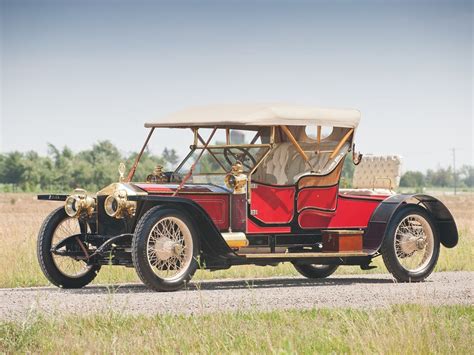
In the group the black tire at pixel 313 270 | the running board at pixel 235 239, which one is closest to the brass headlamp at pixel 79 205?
the running board at pixel 235 239

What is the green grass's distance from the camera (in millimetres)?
9992

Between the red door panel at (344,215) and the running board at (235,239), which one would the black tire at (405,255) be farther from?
the running board at (235,239)

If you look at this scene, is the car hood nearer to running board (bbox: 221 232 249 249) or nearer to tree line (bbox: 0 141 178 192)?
running board (bbox: 221 232 249 249)

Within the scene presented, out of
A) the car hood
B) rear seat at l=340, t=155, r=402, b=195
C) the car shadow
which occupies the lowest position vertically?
the car shadow

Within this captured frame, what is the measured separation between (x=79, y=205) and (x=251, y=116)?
2706 millimetres

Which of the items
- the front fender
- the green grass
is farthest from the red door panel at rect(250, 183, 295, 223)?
the green grass

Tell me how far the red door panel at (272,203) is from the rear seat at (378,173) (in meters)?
1.86

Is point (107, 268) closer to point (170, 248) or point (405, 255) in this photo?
point (170, 248)

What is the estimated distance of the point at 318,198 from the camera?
16.6m

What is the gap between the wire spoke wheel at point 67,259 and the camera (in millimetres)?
15834

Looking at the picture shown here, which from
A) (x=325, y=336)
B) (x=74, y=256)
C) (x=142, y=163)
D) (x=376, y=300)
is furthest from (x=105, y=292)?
(x=142, y=163)

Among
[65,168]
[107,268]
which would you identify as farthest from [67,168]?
[107,268]

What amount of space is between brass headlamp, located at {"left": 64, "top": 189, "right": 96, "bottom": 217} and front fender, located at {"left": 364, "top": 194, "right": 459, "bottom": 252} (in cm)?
435

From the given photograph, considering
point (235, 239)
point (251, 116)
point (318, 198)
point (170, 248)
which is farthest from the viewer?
point (318, 198)
